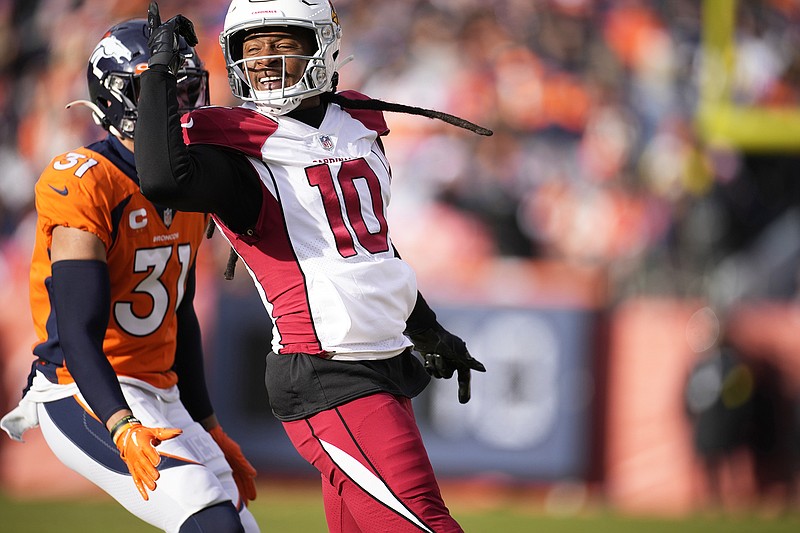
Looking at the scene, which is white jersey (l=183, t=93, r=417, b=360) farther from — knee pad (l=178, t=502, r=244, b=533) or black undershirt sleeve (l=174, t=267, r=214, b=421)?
black undershirt sleeve (l=174, t=267, r=214, b=421)

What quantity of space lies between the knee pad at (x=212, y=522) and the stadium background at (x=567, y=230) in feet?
18.5

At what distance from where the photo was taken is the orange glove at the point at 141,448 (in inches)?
118

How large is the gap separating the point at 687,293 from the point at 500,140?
236cm

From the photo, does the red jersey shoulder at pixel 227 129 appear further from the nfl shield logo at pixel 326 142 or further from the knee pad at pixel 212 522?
the knee pad at pixel 212 522

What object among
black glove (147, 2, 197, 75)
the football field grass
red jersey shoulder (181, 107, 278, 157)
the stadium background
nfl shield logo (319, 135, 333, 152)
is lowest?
the football field grass

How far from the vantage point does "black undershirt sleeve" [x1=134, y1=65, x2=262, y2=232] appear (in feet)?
9.11

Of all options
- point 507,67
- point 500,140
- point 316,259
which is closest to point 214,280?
point 500,140

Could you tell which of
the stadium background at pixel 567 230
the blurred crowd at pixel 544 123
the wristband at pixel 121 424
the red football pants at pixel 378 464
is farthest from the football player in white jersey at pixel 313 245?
the blurred crowd at pixel 544 123

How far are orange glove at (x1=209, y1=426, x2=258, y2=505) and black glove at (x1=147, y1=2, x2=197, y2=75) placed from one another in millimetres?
1433

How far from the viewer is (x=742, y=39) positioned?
10938 mm

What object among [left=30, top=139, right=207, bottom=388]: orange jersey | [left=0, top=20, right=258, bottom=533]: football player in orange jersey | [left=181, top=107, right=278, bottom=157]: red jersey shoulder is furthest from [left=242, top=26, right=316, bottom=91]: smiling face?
[left=30, top=139, right=207, bottom=388]: orange jersey

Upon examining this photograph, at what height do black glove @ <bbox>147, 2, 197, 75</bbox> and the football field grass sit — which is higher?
black glove @ <bbox>147, 2, 197, 75</bbox>

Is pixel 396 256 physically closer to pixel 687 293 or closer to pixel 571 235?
pixel 687 293

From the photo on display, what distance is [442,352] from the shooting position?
3.61 meters
